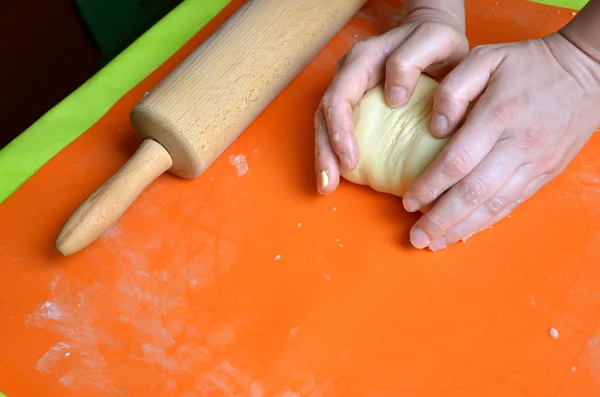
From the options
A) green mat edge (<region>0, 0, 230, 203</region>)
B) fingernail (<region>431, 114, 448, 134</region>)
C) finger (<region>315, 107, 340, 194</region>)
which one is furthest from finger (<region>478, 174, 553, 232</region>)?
green mat edge (<region>0, 0, 230, 203</region>)

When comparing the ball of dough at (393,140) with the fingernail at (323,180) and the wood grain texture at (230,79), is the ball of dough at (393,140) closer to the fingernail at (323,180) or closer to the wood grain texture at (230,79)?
the fingernail at (323,180)

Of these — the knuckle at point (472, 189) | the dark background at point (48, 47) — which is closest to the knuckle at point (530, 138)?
the knuckle at point (472, 189)

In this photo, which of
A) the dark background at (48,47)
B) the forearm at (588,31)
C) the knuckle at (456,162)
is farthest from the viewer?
the dark background at (48,47)

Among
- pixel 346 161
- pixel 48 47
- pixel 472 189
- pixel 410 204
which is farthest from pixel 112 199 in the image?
pixel 48 47

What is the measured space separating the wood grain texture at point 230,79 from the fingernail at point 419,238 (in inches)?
18.0

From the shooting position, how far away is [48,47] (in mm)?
2219

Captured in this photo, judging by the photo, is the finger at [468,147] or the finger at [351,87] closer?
the finger at [468,147]

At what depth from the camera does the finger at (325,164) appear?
118 cm

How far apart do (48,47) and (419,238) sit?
177cm

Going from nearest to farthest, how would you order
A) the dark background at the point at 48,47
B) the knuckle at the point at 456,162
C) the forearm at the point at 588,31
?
the knuckle at the point at 456,162 → the forearm at the point at 588,31 → the dark background at the point at 48,47

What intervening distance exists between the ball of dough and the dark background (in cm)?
130

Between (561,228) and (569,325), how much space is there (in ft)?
0.68

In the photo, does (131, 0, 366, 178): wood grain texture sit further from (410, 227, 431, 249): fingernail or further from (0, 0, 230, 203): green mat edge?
(410, 227, 431, 249): fingernail

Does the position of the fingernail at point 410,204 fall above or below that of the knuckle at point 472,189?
below
